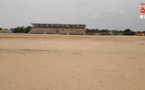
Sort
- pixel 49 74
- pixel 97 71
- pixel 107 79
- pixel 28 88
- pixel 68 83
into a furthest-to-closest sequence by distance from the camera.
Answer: pixel 97 71
pixel 49 74
pixel 107 79
pixel 68 83
pixel 28 88

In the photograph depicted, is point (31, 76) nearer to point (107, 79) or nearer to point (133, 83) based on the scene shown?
point (107, 79)

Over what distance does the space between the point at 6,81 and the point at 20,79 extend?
1.13ft

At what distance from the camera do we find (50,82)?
418 centimetres

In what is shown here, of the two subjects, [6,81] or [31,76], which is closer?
[6,81]

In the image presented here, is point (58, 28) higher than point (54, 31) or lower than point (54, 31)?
higher

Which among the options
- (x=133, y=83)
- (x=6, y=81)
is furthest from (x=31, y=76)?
(x=133, y=83)

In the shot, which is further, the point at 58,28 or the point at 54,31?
the point at 58,28

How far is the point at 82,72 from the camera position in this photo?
5.19m

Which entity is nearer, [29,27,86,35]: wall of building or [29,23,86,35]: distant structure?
[29,27,86,35]: wall of building

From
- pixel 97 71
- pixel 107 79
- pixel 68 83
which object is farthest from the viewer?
pixel 97 71

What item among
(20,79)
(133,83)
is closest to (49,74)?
(20,79)

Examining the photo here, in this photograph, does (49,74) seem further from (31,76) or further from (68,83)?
(68,83)

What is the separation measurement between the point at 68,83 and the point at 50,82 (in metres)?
0.45

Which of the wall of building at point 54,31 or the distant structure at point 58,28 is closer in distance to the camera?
the wall of building at point 54,31
